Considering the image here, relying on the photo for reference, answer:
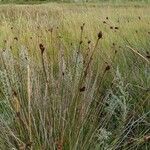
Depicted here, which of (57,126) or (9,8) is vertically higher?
(57,126)

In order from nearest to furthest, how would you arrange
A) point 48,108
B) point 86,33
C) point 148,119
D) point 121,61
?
point 48,108 < point 148,119 < point 121,61 < point 86,33

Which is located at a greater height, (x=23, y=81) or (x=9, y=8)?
(x=23, y=81)

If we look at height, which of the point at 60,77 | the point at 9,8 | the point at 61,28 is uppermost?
the point at 60,77

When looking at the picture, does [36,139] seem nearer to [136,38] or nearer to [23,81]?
[23,81]

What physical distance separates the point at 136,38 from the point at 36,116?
211cm

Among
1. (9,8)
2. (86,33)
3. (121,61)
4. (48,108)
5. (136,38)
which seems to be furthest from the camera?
(9,8)

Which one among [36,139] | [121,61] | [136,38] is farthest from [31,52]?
[36,139]

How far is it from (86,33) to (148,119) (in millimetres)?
1958

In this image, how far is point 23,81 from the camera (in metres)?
2.90

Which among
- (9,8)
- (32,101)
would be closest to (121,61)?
(32,101)

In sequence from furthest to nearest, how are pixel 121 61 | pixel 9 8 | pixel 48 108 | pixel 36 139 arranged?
1. pixel 9 8
2. pixel 121 61
3. pixel 48 108
4. pixel 36 139

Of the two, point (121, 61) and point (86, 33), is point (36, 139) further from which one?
point (86, 33)

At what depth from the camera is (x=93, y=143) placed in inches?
95.0

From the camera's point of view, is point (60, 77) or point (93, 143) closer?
point (93, 143)
